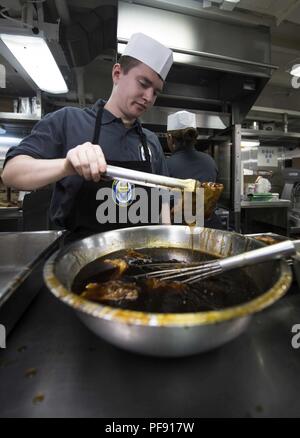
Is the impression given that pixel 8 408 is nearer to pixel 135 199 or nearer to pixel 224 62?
pixel 135 199

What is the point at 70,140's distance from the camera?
1302 millimetres

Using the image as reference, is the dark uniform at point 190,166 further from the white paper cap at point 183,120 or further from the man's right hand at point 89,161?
the man's right hand at point 89,161

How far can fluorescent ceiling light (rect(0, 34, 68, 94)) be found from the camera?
169 cm

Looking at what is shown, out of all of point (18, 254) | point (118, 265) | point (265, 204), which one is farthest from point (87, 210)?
point (265, 204)

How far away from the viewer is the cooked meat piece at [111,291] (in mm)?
570

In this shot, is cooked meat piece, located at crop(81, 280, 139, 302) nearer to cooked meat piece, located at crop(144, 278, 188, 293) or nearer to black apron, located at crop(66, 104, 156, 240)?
cooked meat piece, located at crop(144, 278, 188, 293)

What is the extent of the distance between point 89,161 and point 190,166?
171cm

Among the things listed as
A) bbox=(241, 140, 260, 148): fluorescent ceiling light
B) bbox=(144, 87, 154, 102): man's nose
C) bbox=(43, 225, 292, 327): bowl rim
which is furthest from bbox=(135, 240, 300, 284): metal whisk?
bbox=(241, 140, 260, 148): fluorescent ceiling light

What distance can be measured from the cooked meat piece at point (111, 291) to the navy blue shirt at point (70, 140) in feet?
2.59

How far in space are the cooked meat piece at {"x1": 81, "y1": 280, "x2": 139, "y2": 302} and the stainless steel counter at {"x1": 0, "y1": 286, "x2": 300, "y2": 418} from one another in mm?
103

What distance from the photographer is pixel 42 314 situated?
672mm

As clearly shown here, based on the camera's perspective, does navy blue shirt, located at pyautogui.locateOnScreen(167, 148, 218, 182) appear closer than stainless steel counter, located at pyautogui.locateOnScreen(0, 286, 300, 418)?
No

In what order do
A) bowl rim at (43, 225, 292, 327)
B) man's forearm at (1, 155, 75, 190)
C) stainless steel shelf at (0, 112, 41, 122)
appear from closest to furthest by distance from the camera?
1. bowl rim at (43, 225, 292, 327)
2. man's forearm at (1, 155, 75, 190)
3. stainless steel shelf at (0, 112, 41, 122)
